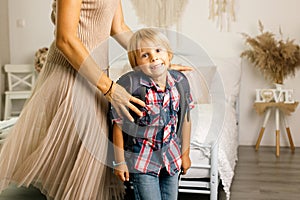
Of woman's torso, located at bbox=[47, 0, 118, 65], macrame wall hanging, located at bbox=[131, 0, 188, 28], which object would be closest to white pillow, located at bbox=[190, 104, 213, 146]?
woman's torso, located at bbox=[47, 0, 118, 65]

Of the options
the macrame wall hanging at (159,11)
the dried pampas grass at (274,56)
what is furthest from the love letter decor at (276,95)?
the macrame wall hanging at (159,11)

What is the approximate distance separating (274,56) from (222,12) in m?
0.71

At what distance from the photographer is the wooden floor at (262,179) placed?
10.0 feet

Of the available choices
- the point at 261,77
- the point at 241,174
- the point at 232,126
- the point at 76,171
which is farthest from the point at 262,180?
the point at 76,171

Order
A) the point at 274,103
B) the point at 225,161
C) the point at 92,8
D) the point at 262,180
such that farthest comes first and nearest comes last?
the point at 274,103 < the point at 262,180 < the point at 225,161 < the point at 92,8

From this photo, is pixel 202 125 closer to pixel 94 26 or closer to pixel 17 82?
pixel 94 26

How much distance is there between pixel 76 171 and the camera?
154 centimetres

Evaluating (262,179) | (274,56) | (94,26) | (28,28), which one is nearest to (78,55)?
(94,26)

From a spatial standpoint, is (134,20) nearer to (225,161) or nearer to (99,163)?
(225,161)

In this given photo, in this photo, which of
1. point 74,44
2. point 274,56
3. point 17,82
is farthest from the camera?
point 17,82

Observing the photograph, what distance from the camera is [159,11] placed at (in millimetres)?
4566

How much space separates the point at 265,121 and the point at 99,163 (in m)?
2.93

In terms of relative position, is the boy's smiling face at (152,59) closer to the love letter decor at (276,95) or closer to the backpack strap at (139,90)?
the backpack strap at (139,90)

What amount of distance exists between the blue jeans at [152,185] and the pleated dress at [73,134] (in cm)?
13
